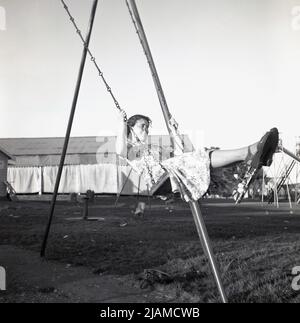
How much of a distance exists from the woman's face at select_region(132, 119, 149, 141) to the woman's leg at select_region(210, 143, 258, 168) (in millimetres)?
1748

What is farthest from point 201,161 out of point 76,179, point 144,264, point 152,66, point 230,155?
point 76,179

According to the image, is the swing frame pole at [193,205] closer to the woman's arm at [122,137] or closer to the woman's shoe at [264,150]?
the woman's shoe at [264,150]

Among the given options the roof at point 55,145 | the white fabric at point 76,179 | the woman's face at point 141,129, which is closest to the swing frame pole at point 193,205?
the woman's face at point 141,129

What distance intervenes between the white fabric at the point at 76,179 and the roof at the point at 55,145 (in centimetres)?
593

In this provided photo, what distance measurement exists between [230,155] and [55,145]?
31.5 m

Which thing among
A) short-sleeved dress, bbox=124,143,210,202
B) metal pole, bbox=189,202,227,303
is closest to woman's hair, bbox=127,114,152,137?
short-sleeved dress, bbox=124,143,210,202

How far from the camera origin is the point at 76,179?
23062 millimetres

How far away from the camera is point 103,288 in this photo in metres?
3.98

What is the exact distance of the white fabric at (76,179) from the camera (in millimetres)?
23000

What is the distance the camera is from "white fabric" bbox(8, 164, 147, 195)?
23000mm

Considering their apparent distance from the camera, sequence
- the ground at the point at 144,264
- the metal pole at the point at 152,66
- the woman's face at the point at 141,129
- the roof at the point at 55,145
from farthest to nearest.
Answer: the roof at the point at 55,145
the woman's face at the point at 141,129
the ground at the point at 144,264
the metal pole at the point at 152,66
